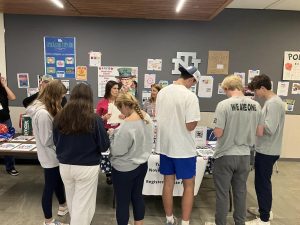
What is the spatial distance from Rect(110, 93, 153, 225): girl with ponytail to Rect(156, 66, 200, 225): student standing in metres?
0.35

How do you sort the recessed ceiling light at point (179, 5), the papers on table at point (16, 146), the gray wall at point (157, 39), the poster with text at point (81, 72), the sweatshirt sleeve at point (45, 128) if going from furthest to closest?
the poster with text at point (81, 72)
the gray wall at point (157, 39)
the recessed ceiling light at point (179, 5)
the papers on table at point (16, 146)
the sweatshirt sleeve at point (45, 128)

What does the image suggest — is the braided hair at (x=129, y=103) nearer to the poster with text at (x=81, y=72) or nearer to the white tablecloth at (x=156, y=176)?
the white tablecloth at (x=156, y=176)

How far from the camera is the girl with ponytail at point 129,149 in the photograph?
2.08 meters

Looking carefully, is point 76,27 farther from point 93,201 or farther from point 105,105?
point 93,201

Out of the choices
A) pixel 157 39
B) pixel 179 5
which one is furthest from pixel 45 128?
pixel 157 39

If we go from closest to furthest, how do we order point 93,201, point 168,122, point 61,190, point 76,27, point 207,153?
1. point 93,201
2. point 168,122
3. point 61,190
4. point 207,153
5. point 76,27

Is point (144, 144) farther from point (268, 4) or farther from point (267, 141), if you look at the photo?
point (268, 4)

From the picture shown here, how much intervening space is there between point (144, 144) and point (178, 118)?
1.54 ft

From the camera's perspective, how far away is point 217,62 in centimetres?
494

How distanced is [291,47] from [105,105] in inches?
137

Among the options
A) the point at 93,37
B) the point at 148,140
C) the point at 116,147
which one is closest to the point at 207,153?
the point at 148,140

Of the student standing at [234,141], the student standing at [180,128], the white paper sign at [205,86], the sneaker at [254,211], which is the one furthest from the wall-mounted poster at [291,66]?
the student standing at [180,128]

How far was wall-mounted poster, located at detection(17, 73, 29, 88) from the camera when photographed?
4839 mm

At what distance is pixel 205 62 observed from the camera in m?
4.94
